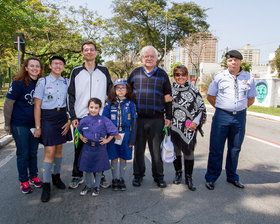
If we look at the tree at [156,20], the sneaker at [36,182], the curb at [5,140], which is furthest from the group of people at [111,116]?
the tree at [156,20]

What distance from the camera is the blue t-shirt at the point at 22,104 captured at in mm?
3273

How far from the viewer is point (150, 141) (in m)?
3.81

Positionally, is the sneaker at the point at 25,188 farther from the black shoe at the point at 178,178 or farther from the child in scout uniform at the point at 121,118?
the black shoe at the point at 178,178

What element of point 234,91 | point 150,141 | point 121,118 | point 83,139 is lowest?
point 150,141

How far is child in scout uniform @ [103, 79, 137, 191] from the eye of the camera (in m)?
3.51

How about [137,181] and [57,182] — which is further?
[137,181]

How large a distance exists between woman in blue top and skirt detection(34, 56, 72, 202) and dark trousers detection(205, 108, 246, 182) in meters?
2.23

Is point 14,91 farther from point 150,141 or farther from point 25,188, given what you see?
point 150,141

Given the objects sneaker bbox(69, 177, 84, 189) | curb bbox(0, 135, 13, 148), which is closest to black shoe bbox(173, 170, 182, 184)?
sneaker bbox(69, 177, 84, 189)

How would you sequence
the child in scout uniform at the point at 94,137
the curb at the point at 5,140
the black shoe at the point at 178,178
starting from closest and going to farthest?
the child in scout uniform at the point at 94,137 < the black shoe at the point at 178,178 < the curb at the point at 5,140

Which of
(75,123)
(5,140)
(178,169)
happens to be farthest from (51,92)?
(5,140)

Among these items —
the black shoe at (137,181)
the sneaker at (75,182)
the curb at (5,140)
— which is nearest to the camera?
the sneaker at (75,182)

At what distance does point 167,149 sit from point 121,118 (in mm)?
838

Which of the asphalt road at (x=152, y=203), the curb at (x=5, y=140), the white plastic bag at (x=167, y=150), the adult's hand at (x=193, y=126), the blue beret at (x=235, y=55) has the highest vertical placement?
the blue beret at (x=235, y=55)
